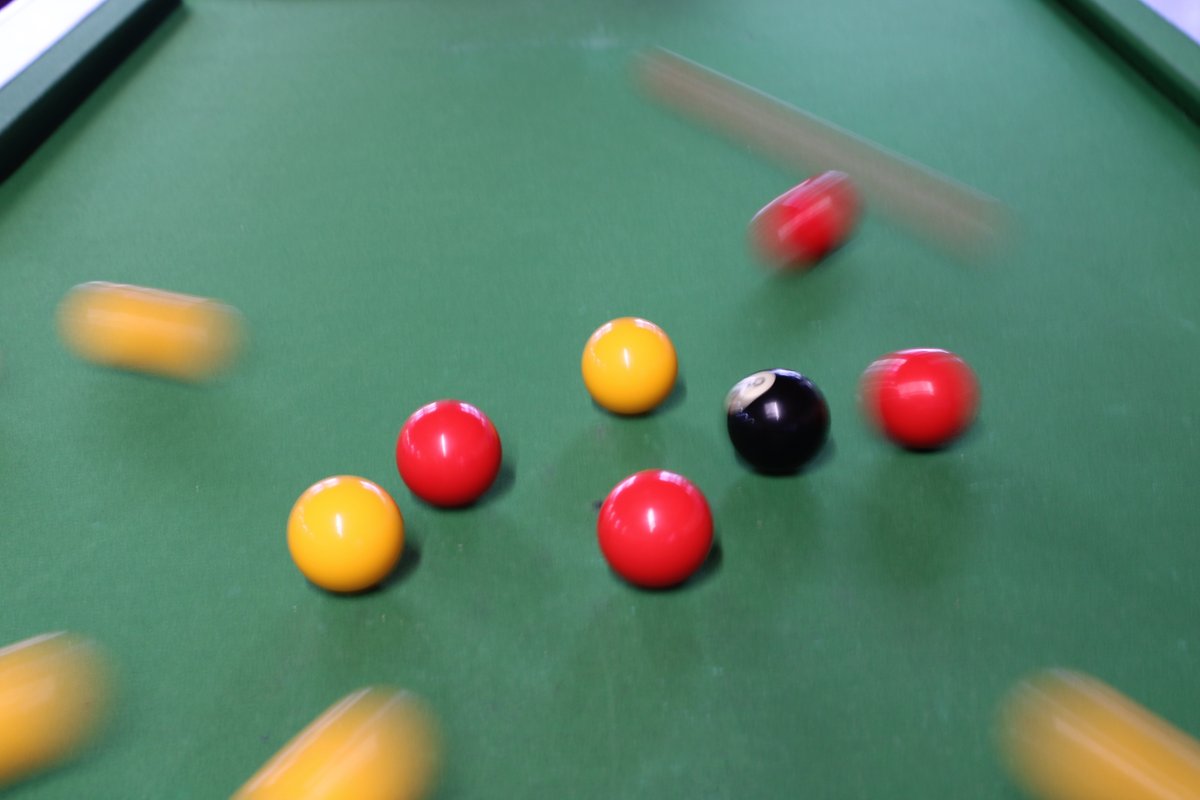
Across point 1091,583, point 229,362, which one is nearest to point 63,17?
point 229,362

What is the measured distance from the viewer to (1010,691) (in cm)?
142

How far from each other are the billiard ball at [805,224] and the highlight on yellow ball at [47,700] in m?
1.55

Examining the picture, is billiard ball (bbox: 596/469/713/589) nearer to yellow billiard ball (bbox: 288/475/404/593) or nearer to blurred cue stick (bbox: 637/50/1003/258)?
yellow billiard ball (bbox: 288/475/404/593)

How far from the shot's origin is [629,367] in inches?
73.4

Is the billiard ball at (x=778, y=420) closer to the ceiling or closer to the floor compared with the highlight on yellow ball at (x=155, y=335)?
closer to the ceiling

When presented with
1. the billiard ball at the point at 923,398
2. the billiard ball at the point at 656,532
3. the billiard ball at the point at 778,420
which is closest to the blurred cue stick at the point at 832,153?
the billiard ball at the point at 923,398

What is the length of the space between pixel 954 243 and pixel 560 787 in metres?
1.62

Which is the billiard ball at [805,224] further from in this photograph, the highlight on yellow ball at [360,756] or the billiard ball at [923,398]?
the highlight on yellow ball at [360,756]

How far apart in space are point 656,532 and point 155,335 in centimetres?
117

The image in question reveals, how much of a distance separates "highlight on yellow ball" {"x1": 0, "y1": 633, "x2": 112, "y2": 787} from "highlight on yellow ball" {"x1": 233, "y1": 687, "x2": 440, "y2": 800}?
0.88 feet

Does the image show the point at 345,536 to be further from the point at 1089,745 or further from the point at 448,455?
the point at 1089,745

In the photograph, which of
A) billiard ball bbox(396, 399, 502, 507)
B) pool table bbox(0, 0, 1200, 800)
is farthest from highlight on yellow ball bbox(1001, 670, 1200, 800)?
billiard ball bbox(396, 399, 502, 507)

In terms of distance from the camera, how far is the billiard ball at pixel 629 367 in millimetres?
1870

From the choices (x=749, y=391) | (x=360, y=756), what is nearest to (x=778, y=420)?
(x=749, y=391)
